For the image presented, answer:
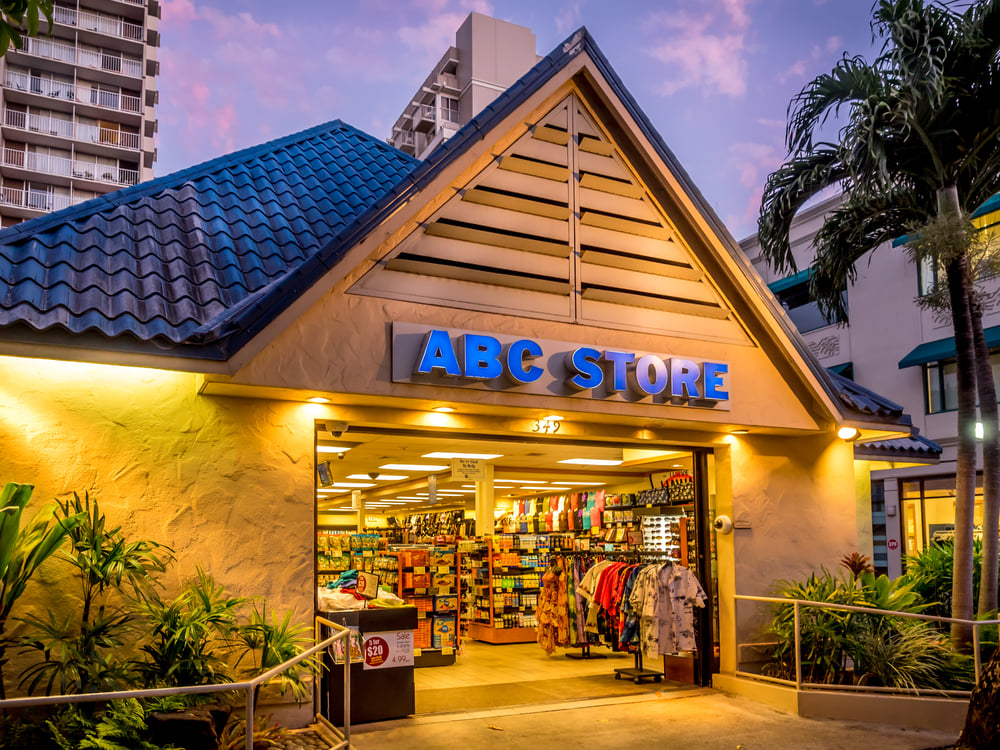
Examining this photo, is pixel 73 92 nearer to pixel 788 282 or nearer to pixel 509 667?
pixel 788 282

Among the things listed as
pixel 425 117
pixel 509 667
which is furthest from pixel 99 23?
pixel 509 667

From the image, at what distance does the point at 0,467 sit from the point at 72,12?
4973 cm

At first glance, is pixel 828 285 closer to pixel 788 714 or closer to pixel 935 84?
pixel 935 84

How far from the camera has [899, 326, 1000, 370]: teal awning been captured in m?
22.4

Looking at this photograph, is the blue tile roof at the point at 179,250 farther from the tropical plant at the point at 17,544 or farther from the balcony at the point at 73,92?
the balcony at the point at 73,92

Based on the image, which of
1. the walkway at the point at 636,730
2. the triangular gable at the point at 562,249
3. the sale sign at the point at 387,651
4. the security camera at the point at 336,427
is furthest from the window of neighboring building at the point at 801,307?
the security camera at the point at 336,427

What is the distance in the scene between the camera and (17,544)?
6633 mm

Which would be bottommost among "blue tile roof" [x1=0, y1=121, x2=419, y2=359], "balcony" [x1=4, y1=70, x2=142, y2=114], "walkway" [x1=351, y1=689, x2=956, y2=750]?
"walkway" [x1=351, y1=689, x2=956, y2=750]

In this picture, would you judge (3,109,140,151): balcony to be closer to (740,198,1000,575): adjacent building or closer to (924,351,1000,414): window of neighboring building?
(740,198,1000,575): adjacent building

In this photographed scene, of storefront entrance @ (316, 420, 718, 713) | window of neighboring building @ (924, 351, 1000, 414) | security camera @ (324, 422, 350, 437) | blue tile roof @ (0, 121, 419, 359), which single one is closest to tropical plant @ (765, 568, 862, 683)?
storefront entrance @ (316, 420, 718, 713)

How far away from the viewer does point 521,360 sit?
8977mm

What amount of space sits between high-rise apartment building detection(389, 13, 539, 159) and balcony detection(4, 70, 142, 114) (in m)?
19.4

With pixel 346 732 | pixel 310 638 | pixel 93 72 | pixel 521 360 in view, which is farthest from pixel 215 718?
pixel 93 72

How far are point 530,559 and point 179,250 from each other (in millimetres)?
9782
